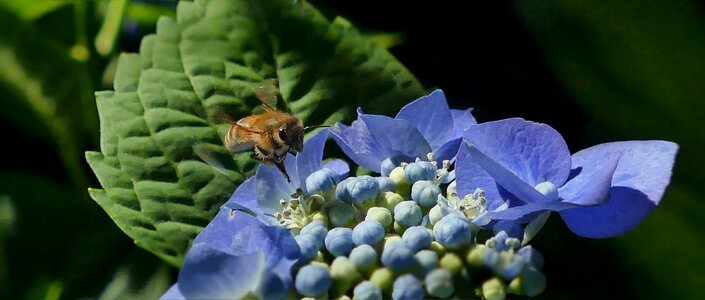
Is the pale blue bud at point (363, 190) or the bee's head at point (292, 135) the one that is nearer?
the pale blue bud at point (363, 190)

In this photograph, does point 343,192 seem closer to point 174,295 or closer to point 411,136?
point 411,136

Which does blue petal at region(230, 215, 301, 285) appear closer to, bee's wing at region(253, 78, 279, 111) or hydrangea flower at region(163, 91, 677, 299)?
hydrangea flower at region(163, 91, 677, 299)

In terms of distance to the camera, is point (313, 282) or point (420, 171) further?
point (420, 171)

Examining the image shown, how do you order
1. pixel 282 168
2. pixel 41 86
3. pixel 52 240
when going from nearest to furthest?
pixel 282 168
pixel 52 240
pixel 41 86

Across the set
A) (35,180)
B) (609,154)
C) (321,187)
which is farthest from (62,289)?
(609,154)

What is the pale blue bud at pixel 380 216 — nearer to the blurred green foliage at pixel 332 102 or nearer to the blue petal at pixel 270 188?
the blue petal at pixel 270 188

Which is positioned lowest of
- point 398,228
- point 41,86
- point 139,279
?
point 139,279

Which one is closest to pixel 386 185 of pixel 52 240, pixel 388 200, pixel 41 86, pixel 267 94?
pixel 388 200

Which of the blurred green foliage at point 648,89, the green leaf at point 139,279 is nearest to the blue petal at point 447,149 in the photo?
the blurred green foliage at point 648,89
